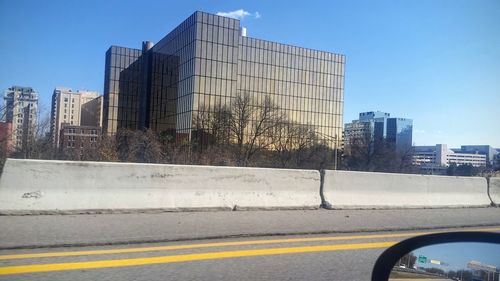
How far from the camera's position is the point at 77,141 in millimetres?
23281

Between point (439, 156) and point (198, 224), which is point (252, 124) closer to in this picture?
point (439, 156)

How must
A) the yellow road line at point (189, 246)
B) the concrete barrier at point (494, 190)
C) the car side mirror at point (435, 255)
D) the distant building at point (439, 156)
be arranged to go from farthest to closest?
the distant building at point (439, 156) < the concrete barrier at point (494, 190) < the yellow road line at point (189, 246) < the car side mirror at point (435, 255)

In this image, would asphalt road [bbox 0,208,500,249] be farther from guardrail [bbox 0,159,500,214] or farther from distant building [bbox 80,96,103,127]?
distant building [bbox 80,96,103,127]

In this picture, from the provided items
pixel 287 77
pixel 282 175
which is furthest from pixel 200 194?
pixel 287 77

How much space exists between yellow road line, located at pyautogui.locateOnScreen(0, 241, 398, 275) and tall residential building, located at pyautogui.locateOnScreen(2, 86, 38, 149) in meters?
15.6

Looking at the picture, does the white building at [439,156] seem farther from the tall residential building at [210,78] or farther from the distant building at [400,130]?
the tall residential building at [210,78]

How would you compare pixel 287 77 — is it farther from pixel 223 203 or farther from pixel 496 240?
pixel 496 240

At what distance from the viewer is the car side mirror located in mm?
2418

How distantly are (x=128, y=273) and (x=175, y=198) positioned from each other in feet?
13.4

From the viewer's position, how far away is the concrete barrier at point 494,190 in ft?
42.2

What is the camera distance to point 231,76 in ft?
230

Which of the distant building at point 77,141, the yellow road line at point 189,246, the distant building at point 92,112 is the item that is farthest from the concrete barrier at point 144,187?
the distant building at point 92,112

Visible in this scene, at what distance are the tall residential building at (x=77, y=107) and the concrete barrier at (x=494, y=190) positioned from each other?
1887 inches

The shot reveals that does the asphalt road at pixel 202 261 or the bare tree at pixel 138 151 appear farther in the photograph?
the bare tree at pixel 138 151
